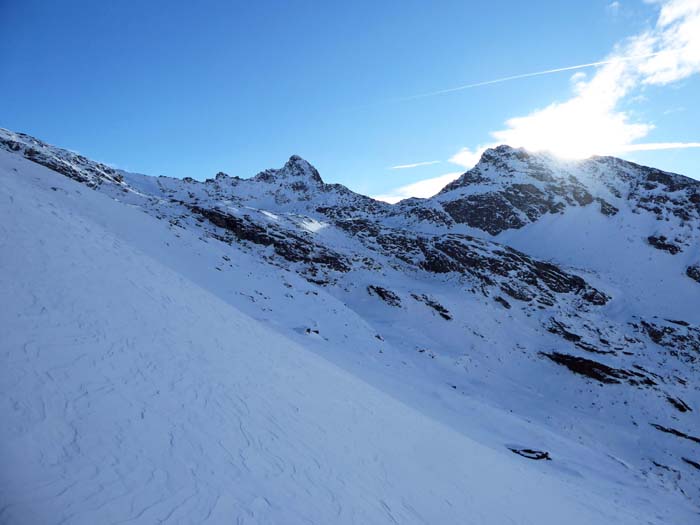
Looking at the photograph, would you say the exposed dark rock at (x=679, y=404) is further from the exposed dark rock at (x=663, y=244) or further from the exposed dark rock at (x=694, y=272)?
the exposed dark rock at (x=663, y=244)

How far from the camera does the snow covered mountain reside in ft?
19.4

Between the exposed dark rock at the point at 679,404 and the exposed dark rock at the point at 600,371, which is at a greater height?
the exposed dark rock at the point at 600,371

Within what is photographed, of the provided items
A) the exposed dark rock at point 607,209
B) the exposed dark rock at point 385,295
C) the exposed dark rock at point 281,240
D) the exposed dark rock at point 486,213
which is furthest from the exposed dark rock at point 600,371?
the exposed dark rock at point 607,209

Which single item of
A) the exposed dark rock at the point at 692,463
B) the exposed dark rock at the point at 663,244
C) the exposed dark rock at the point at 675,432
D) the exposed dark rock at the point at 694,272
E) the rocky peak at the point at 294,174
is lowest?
the exposed dark rock at the point at 692,463

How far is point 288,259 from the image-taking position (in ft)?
112

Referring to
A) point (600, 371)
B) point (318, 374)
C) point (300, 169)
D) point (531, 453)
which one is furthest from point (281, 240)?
point (300, 169)

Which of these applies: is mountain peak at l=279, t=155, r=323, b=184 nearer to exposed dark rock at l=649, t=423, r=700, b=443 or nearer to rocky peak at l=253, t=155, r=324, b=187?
rocky peak at l=253, t=155, r=324, b=187

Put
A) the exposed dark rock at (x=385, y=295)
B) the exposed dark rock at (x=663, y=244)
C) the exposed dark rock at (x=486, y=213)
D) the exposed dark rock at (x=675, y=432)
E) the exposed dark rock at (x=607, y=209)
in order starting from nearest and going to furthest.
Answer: the exposed dark rock at (x=675, y=432) → the exposed dark rock at (x=385, y=295) → the exposed dark rock at (x=663, y=244) → the exposed dark rock at (x=607, y=209) → the exposed dark rock at (x=486, y=213)

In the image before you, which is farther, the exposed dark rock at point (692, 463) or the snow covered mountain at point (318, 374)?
the exposed dark rock at point (692, 463)

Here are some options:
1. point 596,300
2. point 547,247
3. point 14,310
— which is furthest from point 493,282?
point 14,310

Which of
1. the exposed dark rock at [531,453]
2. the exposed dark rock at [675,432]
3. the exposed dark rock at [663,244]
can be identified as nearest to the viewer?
the exposed dark rock at [531,453]

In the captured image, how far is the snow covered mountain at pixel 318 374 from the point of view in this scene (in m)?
5.92

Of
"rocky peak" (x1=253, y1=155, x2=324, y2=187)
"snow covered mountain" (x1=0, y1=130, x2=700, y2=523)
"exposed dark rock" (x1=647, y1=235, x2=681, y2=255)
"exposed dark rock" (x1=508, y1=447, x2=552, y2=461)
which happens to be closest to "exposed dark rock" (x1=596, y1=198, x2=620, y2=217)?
"exposed dark rock" (x1=647, y1=235, x2=681, y2=255)

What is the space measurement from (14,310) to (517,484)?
45.9 feet
